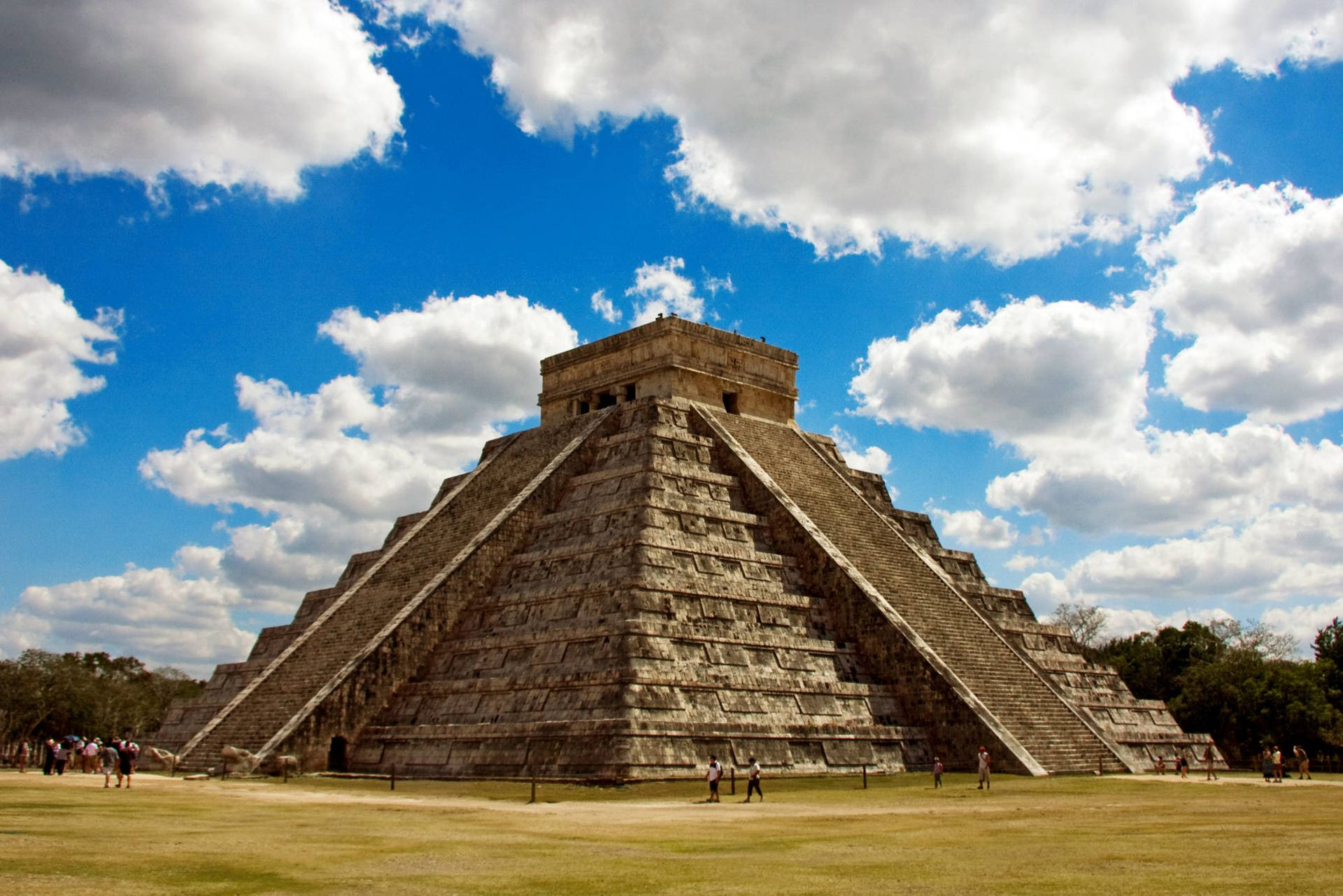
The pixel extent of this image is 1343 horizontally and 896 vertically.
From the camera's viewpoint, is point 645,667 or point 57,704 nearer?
point 645,667

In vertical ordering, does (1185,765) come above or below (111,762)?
above

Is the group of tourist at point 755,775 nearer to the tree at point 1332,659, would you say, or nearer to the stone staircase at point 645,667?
the stone staircase at point 645,667

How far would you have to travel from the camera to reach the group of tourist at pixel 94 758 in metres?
20.5

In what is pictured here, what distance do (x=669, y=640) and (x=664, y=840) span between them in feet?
29.8

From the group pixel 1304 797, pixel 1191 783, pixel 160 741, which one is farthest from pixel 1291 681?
pixel 160 741

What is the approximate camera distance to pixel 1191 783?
22719mm

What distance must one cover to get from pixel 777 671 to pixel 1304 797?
9.24 meters

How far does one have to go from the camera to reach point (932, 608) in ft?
86.8

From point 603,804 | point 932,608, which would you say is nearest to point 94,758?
point 603,804

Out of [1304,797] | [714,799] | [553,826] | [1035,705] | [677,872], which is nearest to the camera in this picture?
[677,872]

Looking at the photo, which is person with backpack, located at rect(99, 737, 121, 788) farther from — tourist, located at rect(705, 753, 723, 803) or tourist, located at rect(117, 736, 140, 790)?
tourist, located at rect(705, 753, 723, 803)

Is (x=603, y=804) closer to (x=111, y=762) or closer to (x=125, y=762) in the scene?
(x=125, y=762)

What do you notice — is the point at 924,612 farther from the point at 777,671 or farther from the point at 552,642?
the point at 552,642

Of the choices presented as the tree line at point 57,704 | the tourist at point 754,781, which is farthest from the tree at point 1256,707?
the tree line at point 57,704
